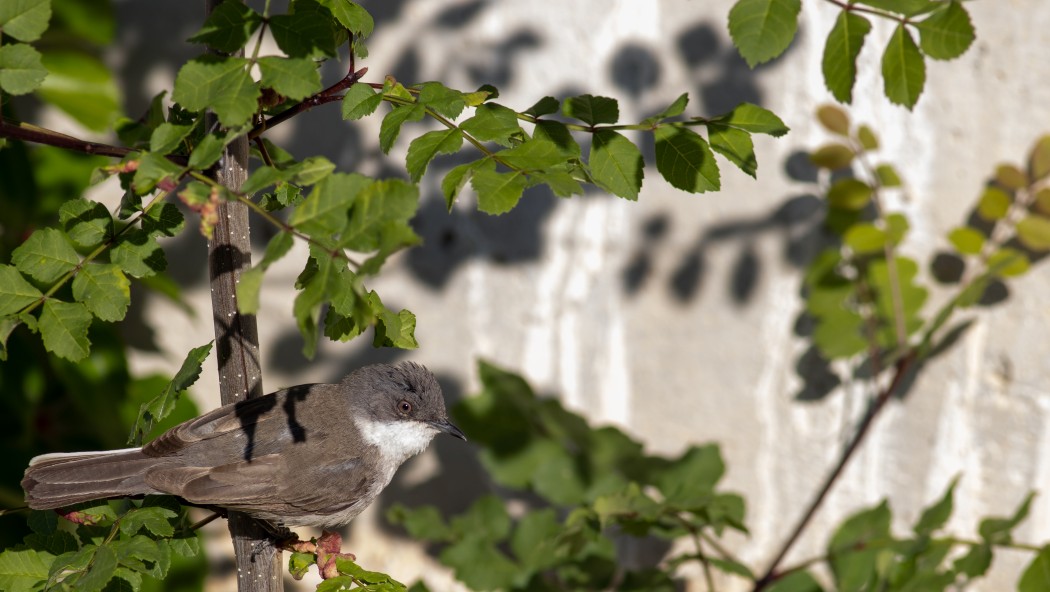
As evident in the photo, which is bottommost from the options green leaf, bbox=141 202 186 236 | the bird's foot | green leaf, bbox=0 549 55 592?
the bird's foot

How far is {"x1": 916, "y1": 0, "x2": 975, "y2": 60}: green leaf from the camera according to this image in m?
1.56

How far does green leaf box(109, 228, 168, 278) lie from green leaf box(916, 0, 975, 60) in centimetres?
127

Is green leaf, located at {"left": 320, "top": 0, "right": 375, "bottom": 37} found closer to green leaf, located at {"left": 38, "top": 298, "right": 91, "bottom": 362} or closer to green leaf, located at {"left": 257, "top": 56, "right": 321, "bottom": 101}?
green leaf, located at {"left": 257, "top": 56, "right": 321, "bottom": 101}

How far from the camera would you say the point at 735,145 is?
164 cm

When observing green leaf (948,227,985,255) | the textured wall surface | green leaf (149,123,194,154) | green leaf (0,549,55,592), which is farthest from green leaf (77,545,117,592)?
green leaf (948,227,985,255)

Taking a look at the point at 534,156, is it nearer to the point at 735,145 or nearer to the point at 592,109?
the point at 592,109

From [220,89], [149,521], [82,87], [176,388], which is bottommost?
[149,521]

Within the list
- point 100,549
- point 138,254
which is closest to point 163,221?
A: point 138,254

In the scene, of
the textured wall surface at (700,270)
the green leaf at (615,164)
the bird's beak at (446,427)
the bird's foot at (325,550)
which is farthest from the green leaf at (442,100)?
the textured wall surface at (700,270)

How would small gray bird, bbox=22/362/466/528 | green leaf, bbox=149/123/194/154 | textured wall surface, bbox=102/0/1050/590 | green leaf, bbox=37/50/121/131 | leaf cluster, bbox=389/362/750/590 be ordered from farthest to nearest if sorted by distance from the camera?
green leaf, bbox=37/50/121/131
textured wall surface, bbox=102/0/1050/590
leaf cluster, bbox=389/362/750/590
small gray bird, bbox=22/362/466/528
green leaf, bbox=149/123/194/154

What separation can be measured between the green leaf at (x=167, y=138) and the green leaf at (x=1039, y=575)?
2.12 m

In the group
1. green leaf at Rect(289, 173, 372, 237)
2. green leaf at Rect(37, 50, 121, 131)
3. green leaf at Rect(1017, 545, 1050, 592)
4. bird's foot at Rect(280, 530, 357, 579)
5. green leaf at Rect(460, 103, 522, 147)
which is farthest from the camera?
green leaf at Rect(37, 50, 121, 131)

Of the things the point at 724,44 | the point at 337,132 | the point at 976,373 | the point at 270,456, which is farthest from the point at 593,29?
the point at 270,456

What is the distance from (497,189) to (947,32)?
0.76m
